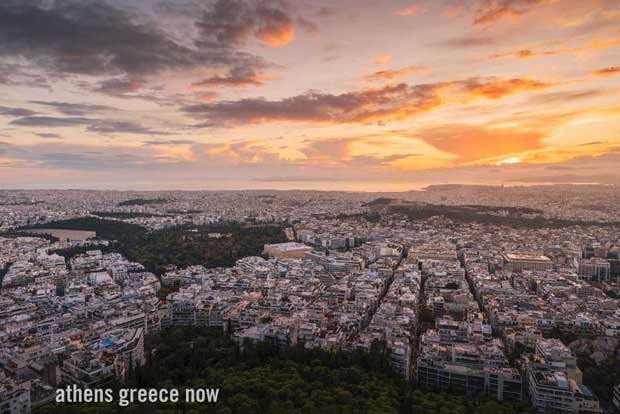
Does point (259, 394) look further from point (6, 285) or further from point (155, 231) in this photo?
point (155, 231)

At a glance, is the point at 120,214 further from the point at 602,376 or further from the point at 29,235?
the point at 602,376

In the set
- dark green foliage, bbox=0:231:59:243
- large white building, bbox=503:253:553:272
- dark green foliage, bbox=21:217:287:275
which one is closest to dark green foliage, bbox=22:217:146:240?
dark green foliage, bbox=21:217:287:275

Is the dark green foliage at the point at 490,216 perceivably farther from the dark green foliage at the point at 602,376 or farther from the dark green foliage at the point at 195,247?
the dark green foliage at the point at 602,376

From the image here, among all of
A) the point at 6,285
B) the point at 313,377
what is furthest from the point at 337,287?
the point at 6,285

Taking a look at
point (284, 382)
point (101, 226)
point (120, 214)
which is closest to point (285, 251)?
point (284, 382)

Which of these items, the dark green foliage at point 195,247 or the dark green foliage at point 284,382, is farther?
the dark green foliage at point 195,247

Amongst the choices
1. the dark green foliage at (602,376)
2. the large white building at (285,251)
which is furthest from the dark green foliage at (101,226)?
the dark green foliage at (602,376)

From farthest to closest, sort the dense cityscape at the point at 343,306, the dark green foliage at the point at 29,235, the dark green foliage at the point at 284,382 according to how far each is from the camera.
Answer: the dark green foliage at the point at 29,235 → the dense cityscape at the point at 343,306 → the dark green foliage at the point at 284,382
